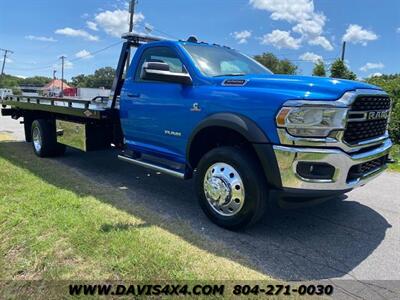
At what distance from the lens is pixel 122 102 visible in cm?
556

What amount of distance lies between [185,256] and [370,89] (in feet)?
8.15

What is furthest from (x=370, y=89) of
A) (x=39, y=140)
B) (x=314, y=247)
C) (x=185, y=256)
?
(x=39, y=140)

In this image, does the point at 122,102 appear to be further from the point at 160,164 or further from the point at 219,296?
the point at 219,296

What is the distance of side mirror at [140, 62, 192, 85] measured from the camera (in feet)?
Answer: 14.1

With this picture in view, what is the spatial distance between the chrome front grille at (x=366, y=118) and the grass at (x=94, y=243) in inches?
63.5

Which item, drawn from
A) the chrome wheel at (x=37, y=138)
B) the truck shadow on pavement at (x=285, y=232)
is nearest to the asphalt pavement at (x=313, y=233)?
the truck shadow on pavement at (x=285, y=232)

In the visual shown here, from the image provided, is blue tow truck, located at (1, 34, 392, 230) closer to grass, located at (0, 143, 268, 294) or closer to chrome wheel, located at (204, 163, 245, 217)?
chrome wheel, located at (204, 163, 245, 217)

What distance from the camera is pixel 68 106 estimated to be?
6539mm

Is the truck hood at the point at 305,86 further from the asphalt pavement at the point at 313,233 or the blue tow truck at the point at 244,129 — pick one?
the asphalt pavement at the point at 313,233

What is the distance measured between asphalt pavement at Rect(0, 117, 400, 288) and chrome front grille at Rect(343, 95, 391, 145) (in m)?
1.03

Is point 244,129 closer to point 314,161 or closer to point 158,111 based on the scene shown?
point 314,161

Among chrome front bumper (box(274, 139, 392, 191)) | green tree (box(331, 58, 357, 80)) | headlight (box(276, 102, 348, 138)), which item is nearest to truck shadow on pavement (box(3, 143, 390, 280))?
chrome front bumper (box(274, 139, 392, 191))

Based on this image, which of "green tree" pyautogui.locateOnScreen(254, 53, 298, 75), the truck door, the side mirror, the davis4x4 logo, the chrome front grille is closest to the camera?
the chrome front grille

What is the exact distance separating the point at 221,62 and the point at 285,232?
7.37ft
